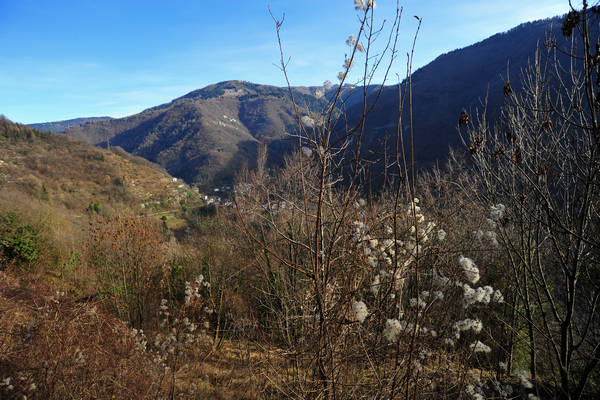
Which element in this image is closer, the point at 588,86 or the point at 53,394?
the point at 588,86

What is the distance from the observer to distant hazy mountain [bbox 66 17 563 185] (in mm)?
65938

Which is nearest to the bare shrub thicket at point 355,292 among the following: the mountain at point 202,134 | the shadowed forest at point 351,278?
the shadowed forest at point 351,278

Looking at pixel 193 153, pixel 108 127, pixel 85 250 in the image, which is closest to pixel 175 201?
pixel 85 250

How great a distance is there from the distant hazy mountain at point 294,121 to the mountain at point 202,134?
1.06 feet

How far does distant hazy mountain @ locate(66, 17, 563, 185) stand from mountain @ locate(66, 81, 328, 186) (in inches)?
12.7

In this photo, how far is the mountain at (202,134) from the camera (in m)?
89.5

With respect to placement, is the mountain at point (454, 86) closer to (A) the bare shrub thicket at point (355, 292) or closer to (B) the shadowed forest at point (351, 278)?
(B) the shadowed forest at point (351, 278)

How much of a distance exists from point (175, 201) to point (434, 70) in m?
92.9

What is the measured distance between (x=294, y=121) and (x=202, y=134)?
190ft

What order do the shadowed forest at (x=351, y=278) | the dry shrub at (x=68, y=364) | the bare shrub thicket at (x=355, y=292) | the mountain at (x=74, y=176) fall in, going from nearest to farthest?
the bare shrub thicket at (x=355, y=292)
the shadowed forest at (x=351, y=278)
the dry shrub at (x=68, y=364)
the mountain at (x=74, y=176)

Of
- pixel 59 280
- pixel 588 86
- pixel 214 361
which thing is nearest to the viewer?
pixel 588 86

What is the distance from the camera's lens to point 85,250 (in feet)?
26.1

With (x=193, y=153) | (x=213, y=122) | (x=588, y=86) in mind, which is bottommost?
(x=588, y=86)

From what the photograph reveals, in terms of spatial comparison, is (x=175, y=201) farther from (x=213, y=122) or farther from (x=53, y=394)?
(x=213, y=122)
